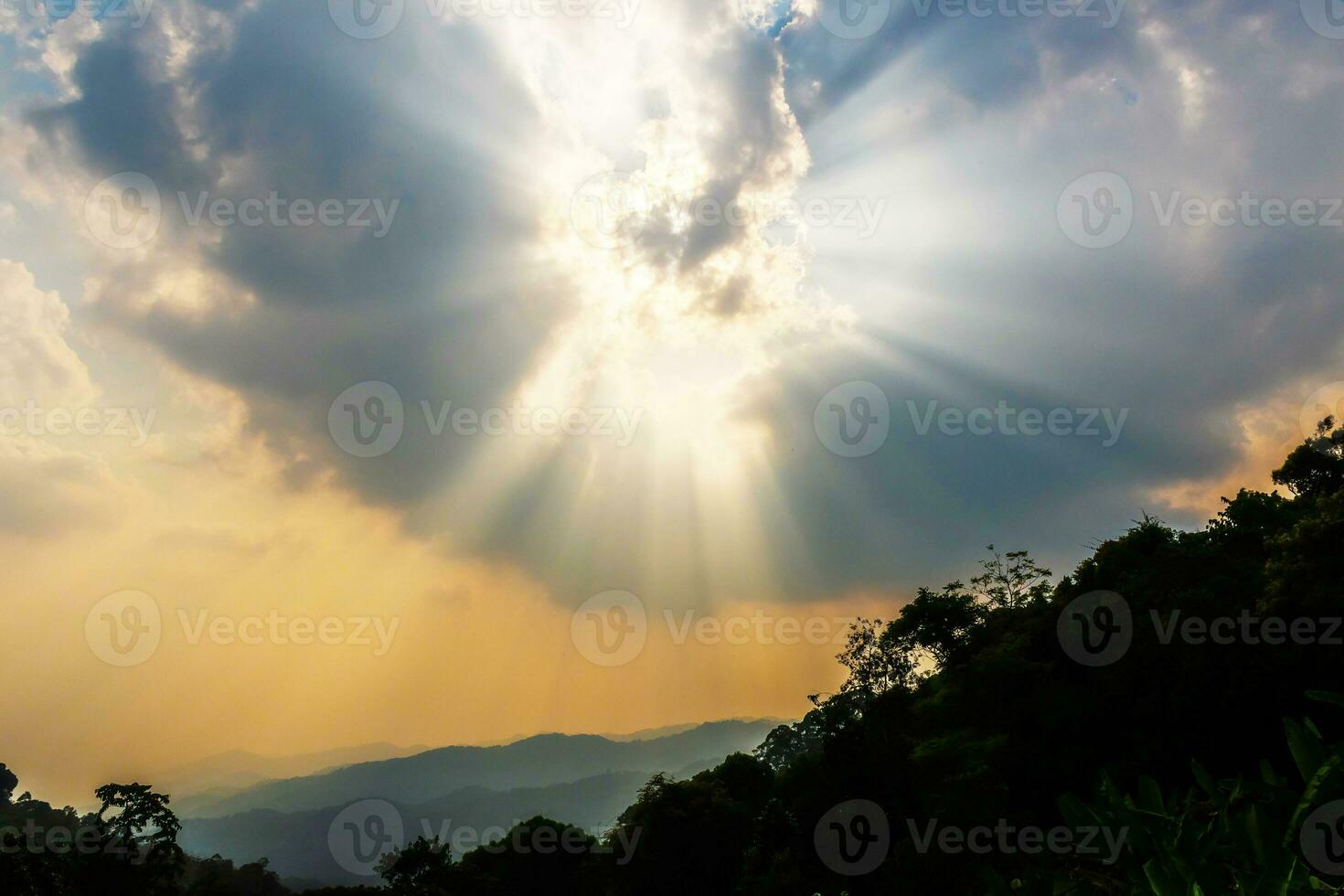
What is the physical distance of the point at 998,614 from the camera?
40531 mm

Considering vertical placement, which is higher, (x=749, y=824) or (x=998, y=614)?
(x=998, y=614)

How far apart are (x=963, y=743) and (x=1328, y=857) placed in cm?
3364

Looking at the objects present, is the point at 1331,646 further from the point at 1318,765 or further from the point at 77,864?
the point at 77,864

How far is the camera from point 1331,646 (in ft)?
75.2

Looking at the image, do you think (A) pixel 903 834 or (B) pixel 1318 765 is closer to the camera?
(B) pixel 1318 765

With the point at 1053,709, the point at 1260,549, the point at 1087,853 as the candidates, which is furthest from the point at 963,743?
the point at 1087,853

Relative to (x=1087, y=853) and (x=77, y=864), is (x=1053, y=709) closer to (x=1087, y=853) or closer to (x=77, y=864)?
(x=1087, y=853)

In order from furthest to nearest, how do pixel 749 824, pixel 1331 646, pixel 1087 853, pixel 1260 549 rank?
pixel 749 824 → pixel 1260 549 → pixel 1331 646 → pixel 1087 853

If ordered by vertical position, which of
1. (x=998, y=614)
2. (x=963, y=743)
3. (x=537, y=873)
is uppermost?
(x=998, y=614)

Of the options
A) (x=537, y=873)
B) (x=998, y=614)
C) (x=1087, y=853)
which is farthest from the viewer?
(x=537, y=873)

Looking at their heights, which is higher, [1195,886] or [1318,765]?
[1318,765]

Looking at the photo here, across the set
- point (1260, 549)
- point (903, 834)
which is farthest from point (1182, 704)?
point (903, 834)

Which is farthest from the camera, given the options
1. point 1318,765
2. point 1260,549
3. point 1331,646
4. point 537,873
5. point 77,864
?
point 537,873

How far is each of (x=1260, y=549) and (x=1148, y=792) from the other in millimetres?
40451
